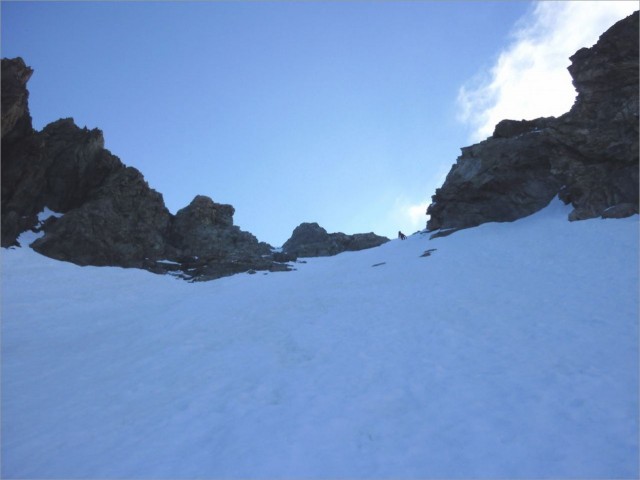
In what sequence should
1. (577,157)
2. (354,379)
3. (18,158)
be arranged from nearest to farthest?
(354,379) < (577,157) < (18,158)

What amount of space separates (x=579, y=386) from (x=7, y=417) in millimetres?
18495

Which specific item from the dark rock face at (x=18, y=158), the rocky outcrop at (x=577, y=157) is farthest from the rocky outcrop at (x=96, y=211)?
the rocky outcrop at (x=577, y=157)

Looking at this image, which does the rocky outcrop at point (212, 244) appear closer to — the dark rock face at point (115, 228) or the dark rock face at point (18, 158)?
the dark rock face at point (115, 228)

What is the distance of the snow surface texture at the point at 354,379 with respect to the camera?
31.3ft

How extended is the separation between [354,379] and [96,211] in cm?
4175

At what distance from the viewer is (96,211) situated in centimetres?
4412

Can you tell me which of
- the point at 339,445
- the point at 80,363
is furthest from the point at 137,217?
the point at 339,445

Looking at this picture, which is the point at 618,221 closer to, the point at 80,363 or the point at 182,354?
the point at 182,354

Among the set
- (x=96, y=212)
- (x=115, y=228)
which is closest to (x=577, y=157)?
(x=115, y=228)

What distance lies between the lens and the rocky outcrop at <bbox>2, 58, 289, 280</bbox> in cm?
3903

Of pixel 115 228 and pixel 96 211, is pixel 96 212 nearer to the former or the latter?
pixel 96 211

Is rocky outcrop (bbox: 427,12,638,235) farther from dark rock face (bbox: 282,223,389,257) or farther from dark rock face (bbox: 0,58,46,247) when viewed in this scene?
dark rock face (bbox: 0,58,46,247)

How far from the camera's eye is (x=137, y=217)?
158 ft

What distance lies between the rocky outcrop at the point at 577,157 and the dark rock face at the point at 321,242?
16893mm
